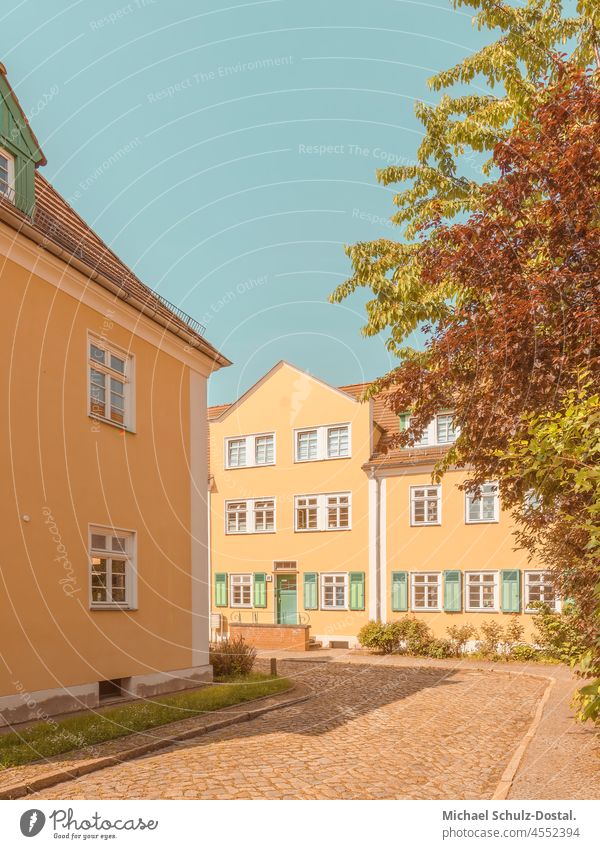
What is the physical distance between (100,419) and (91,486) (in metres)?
1.13

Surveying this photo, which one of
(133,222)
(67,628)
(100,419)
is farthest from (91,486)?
(133,222)

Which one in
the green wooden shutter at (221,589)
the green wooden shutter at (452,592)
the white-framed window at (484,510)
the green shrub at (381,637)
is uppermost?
the white-framed window at (484,510)

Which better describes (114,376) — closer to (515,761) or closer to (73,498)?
(73,498)

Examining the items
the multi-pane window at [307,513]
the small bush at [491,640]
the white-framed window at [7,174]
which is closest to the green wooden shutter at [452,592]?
the small bush at [491,640]

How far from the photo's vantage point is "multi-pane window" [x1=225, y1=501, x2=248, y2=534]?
3084cm

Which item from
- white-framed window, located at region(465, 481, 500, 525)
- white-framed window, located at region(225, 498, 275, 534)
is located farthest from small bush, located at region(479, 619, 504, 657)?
Result: white-framed window, located at region(225, 498, 275, 534)

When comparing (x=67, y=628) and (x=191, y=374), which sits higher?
(x=191, y=374)

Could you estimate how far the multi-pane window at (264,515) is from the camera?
98.8 ft

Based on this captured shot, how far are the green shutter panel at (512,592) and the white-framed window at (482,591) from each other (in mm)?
406

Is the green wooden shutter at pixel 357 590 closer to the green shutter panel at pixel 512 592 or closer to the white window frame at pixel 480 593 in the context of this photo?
the white window frame at pixel 480 593

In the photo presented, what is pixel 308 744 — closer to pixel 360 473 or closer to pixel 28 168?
pixel 28 168

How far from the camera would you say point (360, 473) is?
28609 millimetres

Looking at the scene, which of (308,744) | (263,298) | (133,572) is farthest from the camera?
(263,298)

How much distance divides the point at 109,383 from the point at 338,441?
53.0ft
